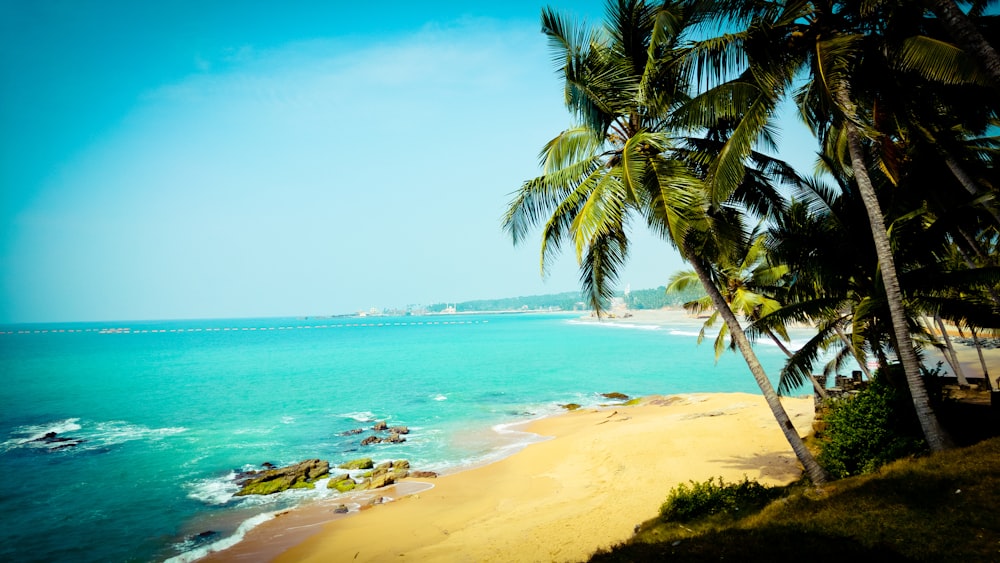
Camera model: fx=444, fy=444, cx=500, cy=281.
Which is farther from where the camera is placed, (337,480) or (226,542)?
(337,480)

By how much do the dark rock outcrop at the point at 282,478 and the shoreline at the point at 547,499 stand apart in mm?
2439

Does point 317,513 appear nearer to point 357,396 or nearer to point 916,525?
point 916,525

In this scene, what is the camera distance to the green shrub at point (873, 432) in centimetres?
805

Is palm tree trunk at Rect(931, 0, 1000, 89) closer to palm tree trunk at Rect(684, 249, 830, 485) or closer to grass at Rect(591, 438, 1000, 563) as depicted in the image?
palm tree trunk at Rect(684, 249, 830, 485)

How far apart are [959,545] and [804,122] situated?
26.4 ft

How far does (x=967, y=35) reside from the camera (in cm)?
555

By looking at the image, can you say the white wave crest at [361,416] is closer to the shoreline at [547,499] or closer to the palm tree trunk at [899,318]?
the shoreline at [547,499]

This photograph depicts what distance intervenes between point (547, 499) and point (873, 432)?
332 inches

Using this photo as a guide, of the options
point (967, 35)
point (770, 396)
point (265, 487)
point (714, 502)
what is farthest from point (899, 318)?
point (265, 487)

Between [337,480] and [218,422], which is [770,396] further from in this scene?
[218,422]

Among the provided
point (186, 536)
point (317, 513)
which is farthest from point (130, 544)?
point (317, 513)

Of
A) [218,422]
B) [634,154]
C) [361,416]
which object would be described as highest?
[634,154]

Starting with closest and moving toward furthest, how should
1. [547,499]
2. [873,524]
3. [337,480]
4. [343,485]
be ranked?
[873,524], [547,499], [343,485], [337,480]

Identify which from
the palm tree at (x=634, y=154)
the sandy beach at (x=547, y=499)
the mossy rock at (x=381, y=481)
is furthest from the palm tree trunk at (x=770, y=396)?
the mossy rock at (x=381, y=481)
